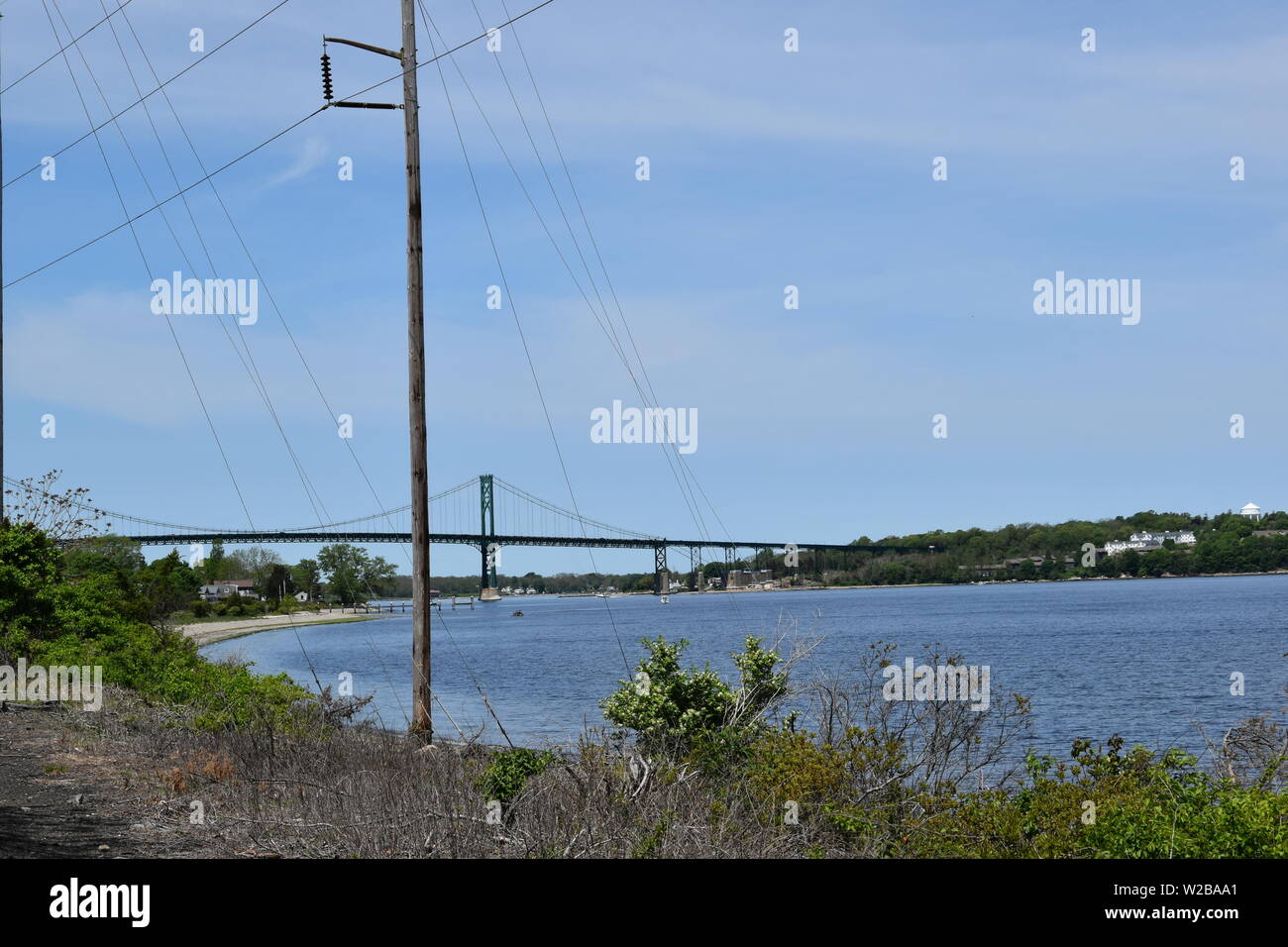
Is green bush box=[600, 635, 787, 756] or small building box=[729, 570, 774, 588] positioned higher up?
green bush box=[600, 635, 787, 756]

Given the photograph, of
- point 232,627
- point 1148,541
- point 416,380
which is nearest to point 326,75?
point 416,380

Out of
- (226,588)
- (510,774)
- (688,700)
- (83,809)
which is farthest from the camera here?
(226,588)

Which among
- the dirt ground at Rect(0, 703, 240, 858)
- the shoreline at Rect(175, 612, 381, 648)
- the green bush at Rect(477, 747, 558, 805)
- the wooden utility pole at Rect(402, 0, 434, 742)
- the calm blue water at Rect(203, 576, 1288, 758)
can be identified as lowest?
the shoreline at Rect(175, 612, 381, 648)

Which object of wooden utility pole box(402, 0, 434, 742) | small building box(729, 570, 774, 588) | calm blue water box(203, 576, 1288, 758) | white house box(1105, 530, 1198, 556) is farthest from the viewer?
white house box(1105, 530, 1198, 556)

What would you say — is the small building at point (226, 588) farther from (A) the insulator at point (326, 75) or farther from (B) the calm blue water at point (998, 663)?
(A) the insulator at point (326, 75)

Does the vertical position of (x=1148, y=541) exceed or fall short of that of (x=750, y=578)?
it exceeds it

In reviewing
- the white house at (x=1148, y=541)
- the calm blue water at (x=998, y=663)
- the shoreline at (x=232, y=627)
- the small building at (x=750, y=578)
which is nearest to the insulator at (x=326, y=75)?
the calm blue water at (x=998, y=663)

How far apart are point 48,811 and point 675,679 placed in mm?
7022

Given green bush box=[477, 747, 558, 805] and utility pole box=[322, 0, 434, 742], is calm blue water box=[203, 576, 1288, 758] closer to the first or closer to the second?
utility pole box=[322, 0, 434, 742]

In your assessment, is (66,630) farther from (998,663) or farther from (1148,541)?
(1148,541)

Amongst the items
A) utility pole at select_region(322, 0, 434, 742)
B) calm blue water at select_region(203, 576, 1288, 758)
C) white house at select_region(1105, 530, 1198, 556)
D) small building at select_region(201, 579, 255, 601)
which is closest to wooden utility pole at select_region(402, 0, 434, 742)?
utility pole at select_region(322, 0, 434, 742)

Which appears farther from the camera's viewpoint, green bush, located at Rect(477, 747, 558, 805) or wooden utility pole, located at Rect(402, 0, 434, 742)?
wooden utility pole, located at Rect(402, 0, 434, 742)

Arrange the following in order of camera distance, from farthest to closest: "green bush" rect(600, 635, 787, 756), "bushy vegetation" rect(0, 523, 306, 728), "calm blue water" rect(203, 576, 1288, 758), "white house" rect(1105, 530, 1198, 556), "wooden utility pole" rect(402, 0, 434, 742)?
"white house" rect(1105, 530, 1198, 556) → "calm blue water" rect(203, 576, 1288, 758) → "bushy vegetation" rect(0, 523, 306, 728) → "wooden utility pole" rect(402, 0, 434, 742) → "green bush" rect(600, 635, 787, 756)
